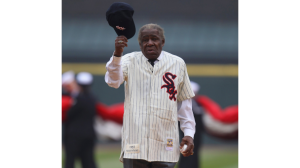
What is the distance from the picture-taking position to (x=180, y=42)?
17344 millimetres

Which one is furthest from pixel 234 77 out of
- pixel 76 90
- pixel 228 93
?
pixel 76 90

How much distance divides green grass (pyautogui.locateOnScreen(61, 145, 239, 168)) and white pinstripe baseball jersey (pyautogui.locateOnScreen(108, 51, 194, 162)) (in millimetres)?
5665

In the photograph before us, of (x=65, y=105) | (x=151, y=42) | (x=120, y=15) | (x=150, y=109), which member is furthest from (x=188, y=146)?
(x=65, y=105)

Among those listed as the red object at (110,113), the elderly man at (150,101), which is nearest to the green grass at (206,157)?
the red object at (110,113)

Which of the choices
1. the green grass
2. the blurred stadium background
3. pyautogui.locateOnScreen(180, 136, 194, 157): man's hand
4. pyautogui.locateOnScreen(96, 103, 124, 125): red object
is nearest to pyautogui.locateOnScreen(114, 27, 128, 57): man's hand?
pyautogui.locateOnScreen(180, 136, 194, 157): man's hand

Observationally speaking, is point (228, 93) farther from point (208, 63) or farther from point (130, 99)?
point (130, 99)

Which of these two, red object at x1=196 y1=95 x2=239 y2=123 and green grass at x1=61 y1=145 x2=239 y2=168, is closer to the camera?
red object at x1=196 y1=95 x2=239 y2=123

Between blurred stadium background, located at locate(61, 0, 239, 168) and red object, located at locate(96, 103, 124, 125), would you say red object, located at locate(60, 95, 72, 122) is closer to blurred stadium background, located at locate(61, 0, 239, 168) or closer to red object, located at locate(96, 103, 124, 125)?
red object, located at locate(96, 103, 124, 125)

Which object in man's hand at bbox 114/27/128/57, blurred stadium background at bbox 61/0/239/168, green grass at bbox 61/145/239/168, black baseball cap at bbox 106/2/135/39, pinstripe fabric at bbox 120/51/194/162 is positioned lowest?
green grass at bbox 61/145/239/168

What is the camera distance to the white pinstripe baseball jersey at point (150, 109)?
322 cm

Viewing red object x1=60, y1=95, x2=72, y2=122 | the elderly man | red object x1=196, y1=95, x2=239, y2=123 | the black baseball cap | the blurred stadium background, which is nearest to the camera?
the black baseball cap

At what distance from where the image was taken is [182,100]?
11.4 feet

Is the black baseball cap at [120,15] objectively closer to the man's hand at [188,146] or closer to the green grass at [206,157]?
the man's hand at [188,146]

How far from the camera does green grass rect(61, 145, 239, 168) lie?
9.44 m
